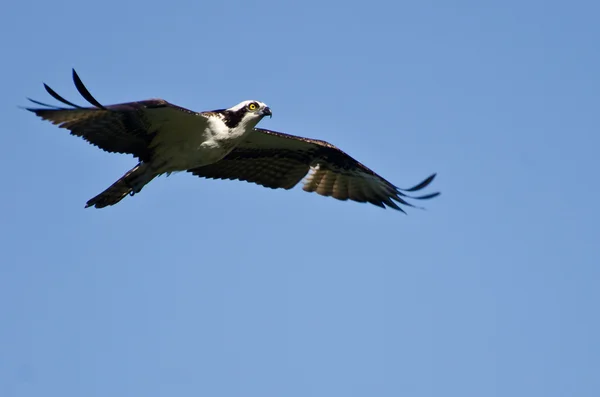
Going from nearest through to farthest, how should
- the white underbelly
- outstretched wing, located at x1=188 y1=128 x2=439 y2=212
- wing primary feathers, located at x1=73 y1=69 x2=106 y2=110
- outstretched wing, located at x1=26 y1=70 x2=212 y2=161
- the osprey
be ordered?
wing primary feathers, located at x1=73 y1=69 x2=106 y2=110
outstretched wing, located at x1=26 y1=70 x2=212 y2=161
the osprey
the white underbelly
outstretched wing, located at x1=188 y1=128 x2=439 y2=212

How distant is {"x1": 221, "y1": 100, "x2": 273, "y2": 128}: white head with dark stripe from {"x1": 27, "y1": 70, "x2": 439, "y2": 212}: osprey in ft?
0.05

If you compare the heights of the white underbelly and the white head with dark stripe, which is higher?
the white head with dark stripe

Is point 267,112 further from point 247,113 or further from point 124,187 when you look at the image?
point 124,187

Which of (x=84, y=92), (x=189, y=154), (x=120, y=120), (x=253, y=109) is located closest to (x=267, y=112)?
(x=253, y=109)

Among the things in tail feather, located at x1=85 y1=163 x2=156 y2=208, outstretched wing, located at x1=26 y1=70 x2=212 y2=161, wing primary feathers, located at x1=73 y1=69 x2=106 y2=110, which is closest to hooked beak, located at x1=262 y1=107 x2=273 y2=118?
outstretched wing, located at x1=26 y1=70 x2=212 y2=161

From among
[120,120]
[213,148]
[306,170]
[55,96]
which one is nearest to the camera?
[55,96]

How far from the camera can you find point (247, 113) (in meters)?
15.7

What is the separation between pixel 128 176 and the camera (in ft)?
52.1

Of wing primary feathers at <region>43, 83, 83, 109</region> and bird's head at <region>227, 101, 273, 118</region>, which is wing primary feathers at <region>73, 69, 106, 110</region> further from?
bird's head at <region>227, 101, 273, 118</region>

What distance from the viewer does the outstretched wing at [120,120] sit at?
13.7 m

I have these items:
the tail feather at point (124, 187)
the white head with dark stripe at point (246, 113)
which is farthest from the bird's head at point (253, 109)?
the tail feather at point (124, 187)

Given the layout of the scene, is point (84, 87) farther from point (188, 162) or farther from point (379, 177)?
point (379, 177)

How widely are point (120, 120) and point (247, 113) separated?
197cm

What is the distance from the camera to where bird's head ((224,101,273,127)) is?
1567cm
